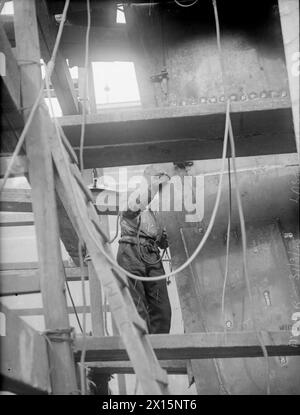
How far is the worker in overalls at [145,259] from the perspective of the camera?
5.77 meters

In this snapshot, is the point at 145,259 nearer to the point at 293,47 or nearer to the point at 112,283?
the point at 112,283

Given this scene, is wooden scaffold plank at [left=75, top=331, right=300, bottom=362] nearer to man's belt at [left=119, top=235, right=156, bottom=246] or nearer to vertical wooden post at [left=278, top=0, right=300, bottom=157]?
vertical wooden post at [left=278, top=0, right=300, bottom=157]

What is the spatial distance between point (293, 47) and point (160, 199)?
10.4 ft

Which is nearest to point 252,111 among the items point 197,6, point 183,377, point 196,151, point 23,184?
point 196,151

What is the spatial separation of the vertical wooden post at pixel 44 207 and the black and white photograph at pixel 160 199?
0.04 ft

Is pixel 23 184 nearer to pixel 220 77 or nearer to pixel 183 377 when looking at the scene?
pixel 183 377

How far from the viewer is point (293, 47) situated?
342cm

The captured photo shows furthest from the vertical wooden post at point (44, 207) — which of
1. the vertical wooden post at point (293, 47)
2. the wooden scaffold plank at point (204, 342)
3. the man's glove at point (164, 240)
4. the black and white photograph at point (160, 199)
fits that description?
the man's glove at point (164, 240)

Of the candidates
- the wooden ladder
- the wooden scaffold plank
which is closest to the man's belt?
the wooden ladder

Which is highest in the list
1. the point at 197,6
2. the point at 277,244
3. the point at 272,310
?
the point at 197,6

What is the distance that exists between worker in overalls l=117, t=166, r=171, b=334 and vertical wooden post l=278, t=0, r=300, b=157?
2769mm

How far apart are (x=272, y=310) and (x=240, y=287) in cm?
43

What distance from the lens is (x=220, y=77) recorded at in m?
6.35

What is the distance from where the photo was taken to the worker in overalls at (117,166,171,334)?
577cm
